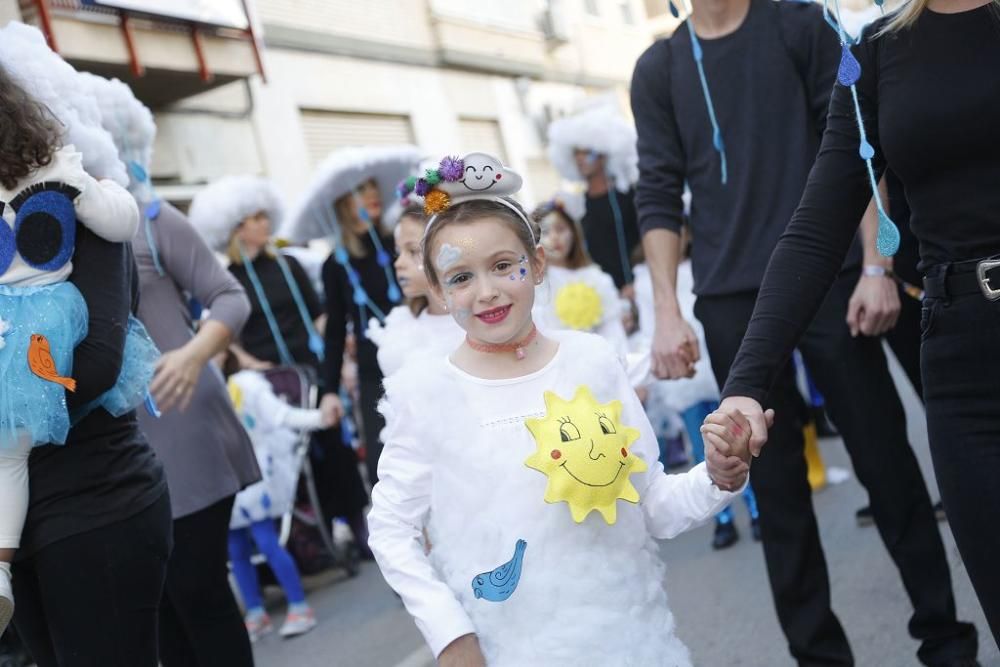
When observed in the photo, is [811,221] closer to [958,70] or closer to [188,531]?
[958,70]

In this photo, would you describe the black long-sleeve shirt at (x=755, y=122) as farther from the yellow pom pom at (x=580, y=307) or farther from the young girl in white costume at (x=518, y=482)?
the yellow pom pom at (x=580, y=307)

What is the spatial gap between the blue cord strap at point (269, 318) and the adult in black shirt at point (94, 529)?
4.75m

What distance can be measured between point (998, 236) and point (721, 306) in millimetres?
1424

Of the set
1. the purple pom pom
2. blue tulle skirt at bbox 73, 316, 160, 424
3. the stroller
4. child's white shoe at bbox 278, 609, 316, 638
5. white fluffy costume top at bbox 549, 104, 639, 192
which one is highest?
white fluffy costume top at bbox 549, 104, 639, 192

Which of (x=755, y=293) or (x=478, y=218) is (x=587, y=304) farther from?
(x=478, y=218)

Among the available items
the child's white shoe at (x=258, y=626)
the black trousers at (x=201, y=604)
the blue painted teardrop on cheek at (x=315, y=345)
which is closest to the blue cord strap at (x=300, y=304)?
the blue painted teardrop on cheek at (x=315, y=345)

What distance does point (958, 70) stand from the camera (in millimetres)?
2141

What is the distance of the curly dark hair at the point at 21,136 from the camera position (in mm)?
2439

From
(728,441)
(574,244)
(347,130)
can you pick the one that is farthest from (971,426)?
(347,130)

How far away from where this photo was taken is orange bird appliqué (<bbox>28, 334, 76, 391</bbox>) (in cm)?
237

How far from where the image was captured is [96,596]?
8.16ft

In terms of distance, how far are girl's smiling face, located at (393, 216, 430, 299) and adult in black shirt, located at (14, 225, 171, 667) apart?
179 cm

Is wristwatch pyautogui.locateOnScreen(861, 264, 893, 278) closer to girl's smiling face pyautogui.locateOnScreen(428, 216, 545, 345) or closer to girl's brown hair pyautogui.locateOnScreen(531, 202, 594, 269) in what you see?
girl's smiling face pyautogui.locateOnScreen(428, 216, 545, 345)

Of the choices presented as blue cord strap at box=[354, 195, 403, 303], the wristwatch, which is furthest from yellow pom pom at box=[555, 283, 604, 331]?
the wristwatch
